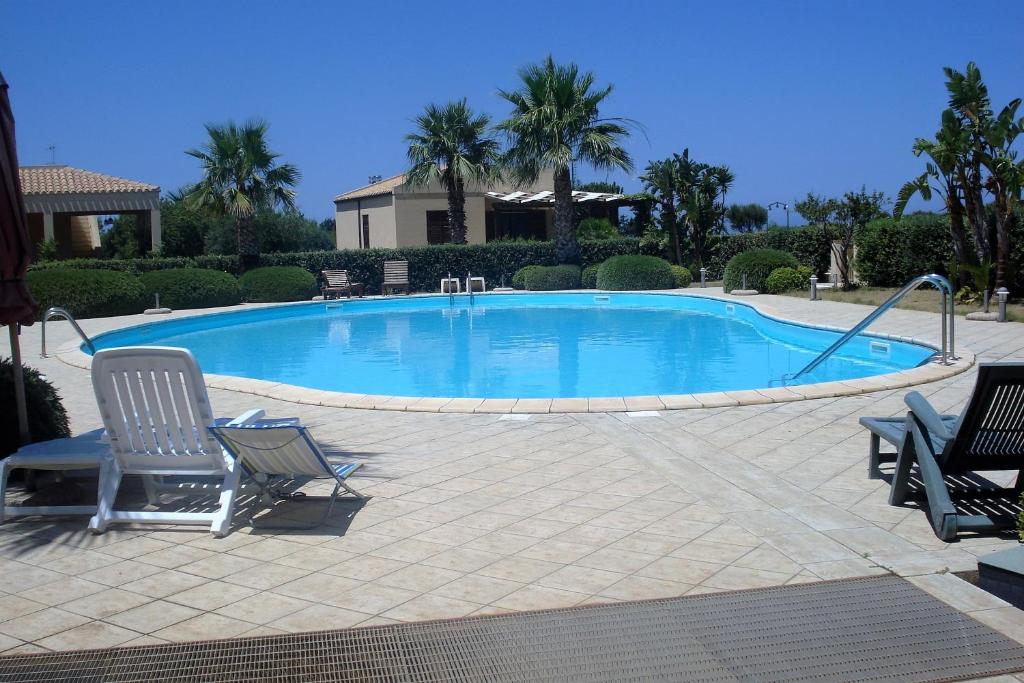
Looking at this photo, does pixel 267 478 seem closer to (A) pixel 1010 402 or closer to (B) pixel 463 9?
(A) pixel 1010 402

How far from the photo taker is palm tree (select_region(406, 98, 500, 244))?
26688 millimetres

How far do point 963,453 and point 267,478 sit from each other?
350 cm

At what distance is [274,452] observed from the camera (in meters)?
4.30

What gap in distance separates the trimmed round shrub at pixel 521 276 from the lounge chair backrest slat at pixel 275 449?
838 inches

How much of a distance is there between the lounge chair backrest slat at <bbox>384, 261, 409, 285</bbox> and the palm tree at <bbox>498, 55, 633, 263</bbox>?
4693 mm

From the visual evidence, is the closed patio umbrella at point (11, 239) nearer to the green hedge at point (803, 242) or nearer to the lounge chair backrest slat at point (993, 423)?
the lounge chair backrest slat at point (993, 423)

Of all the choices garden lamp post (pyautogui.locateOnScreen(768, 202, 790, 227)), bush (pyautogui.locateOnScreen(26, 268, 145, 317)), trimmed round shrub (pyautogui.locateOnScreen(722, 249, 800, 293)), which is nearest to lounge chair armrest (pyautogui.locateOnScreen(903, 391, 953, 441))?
trimmed round shrub (pyautogui.locateOnScreen(722, 249, 800, 293))

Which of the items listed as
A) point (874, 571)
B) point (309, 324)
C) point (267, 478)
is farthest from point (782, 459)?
point (309, 324)

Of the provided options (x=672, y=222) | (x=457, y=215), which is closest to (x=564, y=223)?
(x=672, y=222)

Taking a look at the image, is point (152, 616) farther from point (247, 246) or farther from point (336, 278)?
point (247, 246)

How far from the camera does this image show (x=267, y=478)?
15.4 feet

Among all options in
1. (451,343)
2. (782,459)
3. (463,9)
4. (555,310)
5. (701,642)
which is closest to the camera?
(701,642)

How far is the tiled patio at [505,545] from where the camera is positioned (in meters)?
3.43

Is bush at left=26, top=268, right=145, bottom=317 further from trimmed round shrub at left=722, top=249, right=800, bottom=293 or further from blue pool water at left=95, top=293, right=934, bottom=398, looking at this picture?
trimmed round shrub at left=722, top=249, right=800, bottom=293
